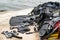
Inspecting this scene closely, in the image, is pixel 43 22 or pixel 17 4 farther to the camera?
pixel 17 4

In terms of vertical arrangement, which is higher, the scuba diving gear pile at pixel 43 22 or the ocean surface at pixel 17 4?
the ocean surface at pixel 17 4

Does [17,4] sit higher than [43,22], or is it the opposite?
[17,4]

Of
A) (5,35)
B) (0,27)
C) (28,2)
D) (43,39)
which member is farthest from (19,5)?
(43,39)

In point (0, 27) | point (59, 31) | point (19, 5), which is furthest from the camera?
point (19, 5)

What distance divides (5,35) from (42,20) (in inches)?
43.3

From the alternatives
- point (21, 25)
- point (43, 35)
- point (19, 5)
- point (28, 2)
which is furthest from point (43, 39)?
point (28, 2)

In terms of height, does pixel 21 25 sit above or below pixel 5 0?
below

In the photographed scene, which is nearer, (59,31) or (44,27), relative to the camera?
(59,31)

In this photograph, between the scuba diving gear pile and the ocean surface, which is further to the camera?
the ocean surface

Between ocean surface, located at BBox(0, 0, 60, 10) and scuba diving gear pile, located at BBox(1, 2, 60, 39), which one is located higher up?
ocean surface, located at BBox(0, 0, 60, 10)

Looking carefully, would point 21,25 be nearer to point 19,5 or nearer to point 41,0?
point 19,5

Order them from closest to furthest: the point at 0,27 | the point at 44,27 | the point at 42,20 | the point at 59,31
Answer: the point at 59,31
the point at 44,27
the point at 42,20
the point at 0,27

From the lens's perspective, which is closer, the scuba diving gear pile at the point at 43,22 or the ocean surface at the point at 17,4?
the scuba diving gear pile at the point at 43,22

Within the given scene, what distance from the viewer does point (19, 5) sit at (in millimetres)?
9273
